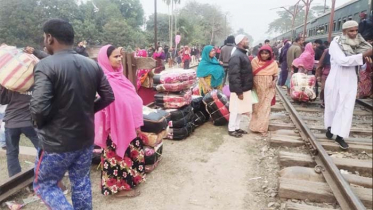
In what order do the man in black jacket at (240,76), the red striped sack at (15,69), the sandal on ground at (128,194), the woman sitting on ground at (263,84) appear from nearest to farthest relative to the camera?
1. the red striped sack at (15,69)
2. the sandal on ground at (128,194)
3. the man in black jacket at (240,76)
4. the woman sitting on ground at (263,84)

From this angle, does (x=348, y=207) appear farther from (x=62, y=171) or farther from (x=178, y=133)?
(x=178, y=133)

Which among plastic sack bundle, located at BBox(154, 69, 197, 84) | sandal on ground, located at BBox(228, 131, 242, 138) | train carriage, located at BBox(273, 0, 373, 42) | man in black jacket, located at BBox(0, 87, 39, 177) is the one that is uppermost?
train carriage, located at BBox(273, 0, 373, 42)

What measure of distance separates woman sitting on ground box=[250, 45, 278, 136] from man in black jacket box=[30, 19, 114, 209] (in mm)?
3268

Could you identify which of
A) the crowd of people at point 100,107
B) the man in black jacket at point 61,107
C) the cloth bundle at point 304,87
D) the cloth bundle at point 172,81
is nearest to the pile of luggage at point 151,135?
the crowd of people at point 100,107

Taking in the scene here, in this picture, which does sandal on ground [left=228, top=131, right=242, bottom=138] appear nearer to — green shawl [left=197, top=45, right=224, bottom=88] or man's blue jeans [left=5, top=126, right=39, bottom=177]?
green shawl [left=197, top=45, right=224, bottom=88]

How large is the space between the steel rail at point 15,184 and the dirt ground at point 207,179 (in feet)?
Answer: 0.32

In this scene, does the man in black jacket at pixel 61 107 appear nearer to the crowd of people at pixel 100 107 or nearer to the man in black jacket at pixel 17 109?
the crowd of people at pixel 100 107

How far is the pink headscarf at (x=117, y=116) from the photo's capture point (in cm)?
293

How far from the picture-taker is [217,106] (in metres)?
5.62

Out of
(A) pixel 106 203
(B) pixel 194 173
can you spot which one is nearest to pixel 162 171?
(B) pixel 194 173

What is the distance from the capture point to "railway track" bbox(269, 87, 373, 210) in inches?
90.0

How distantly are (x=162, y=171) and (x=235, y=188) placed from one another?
100 centimetres

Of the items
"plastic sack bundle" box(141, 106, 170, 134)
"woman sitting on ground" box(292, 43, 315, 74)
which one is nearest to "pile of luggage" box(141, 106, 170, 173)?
"plastic sack bundle" box(141, 106, 170, 134)

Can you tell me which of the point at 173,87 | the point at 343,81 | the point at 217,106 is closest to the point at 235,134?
the point at 217,106
